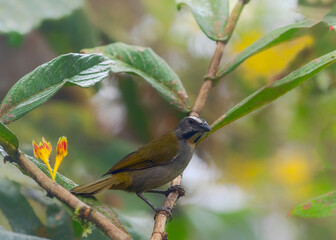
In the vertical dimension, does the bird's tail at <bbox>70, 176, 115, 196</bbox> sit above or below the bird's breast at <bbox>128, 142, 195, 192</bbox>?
below

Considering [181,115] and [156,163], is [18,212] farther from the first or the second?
[181,115]

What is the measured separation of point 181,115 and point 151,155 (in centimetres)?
66

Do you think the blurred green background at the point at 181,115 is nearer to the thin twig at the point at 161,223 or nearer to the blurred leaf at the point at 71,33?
the blurred leaf at the point at 71,33

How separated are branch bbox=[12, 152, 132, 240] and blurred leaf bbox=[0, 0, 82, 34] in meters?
1.03

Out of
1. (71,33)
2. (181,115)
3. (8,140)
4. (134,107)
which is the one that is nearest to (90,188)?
(8,140)

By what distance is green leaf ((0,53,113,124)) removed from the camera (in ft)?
4.01

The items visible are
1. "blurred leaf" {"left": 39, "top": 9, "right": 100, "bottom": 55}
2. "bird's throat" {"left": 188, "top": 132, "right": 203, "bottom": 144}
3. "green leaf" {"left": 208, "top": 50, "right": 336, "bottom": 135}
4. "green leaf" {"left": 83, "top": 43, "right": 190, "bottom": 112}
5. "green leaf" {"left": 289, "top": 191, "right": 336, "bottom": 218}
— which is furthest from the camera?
"blurred leaf" {"left": 39, "top": 9, "right": 100, "bottom": 55}

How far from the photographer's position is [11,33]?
6.58ft

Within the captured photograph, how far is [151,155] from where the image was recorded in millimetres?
1886

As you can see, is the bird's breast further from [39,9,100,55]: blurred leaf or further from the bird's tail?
[39,9,100,55]: blurred leaf

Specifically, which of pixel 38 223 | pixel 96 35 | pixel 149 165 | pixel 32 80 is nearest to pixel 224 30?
pixel 149 165

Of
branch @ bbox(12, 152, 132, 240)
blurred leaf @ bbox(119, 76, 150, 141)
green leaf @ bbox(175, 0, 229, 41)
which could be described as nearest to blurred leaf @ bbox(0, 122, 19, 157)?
branch @ bbox(12, 152, 132, 240)

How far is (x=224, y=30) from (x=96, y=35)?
118 centimetres

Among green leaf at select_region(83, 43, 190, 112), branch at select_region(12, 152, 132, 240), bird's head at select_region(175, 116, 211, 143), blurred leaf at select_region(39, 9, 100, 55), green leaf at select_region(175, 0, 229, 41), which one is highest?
blurred leaf at select_region(39, 9, 100, 55)
